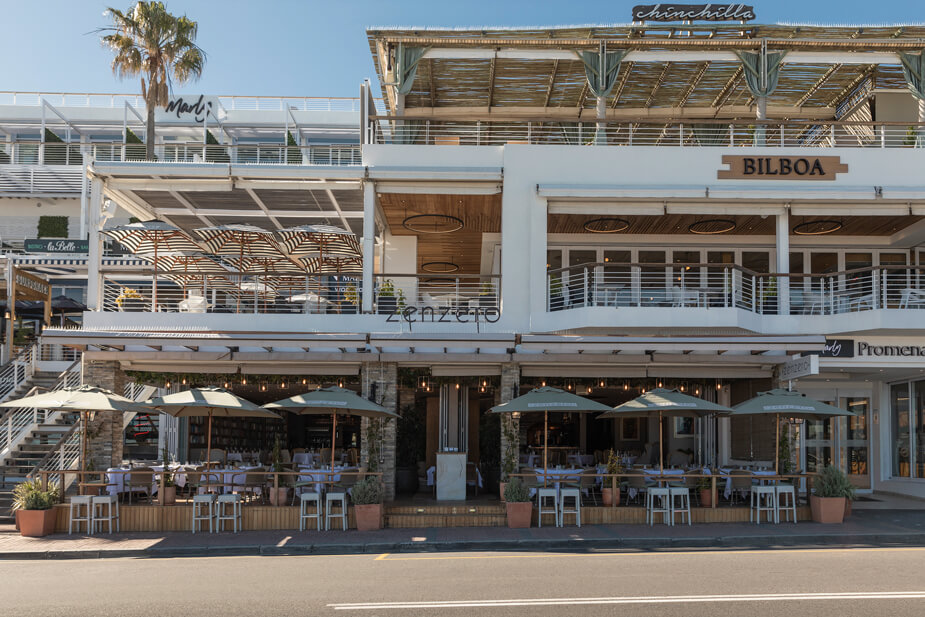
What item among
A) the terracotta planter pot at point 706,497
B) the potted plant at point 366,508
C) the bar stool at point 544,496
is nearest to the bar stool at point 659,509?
the terracotta planter pot at point 706,497

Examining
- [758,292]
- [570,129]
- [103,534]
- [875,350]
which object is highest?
[570,129]

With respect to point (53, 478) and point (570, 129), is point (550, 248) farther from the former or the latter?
point (53, 478)

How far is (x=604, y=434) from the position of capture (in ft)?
87.9

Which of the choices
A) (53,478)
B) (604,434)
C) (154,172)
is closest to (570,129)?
(604,434)

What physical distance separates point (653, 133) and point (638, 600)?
19302 mm

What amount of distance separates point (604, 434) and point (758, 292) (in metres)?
7.84

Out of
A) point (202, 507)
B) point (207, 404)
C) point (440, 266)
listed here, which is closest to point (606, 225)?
point (440, 266)

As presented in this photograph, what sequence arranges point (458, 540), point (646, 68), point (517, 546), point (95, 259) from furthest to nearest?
point (646, 68), point (95, 259), point (458, 540), point (517, 546)

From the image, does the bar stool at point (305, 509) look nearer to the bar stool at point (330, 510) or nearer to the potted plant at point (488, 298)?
the bar stool at point (330, 510)

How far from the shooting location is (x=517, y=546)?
14758mm

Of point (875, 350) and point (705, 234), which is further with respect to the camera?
point (705, 234)

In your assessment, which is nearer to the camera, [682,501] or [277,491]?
[682,501]

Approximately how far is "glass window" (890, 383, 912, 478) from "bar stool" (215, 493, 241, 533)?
16184mm

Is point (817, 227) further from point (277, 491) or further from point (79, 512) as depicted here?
point (79, 512)
